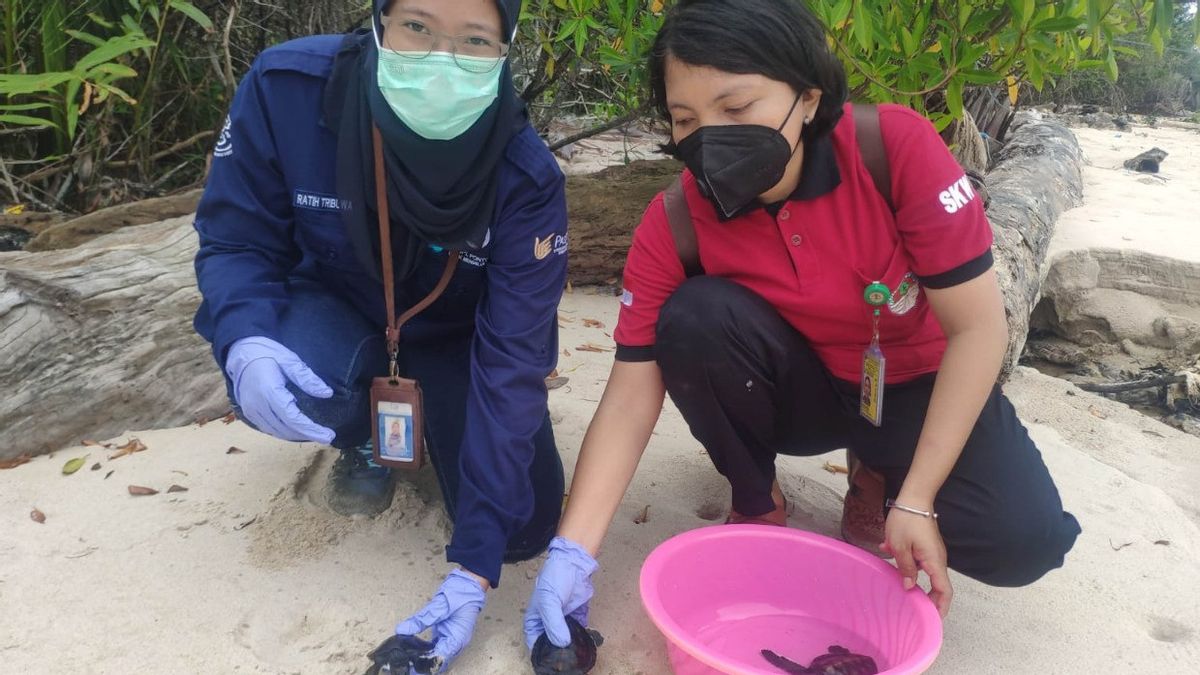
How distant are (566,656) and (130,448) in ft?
4.53

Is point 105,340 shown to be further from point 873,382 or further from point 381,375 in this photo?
point 873,382

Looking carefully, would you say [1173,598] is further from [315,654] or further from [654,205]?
[315,654]

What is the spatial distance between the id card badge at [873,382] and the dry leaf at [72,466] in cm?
182

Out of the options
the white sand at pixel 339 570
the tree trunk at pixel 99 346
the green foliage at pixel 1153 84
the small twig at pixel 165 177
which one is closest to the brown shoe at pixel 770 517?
the white sand at pixel 339 570

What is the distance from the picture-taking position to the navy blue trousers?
6.16 ft

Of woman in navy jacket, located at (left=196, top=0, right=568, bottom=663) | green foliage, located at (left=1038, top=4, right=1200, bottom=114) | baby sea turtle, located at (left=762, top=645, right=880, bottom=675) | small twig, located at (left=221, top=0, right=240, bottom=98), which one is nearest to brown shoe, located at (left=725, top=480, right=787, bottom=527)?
baby sea turtle, located at (left=762, top=645, right=880, bottom=675)

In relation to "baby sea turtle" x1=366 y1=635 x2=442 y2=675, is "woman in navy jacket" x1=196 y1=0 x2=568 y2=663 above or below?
above

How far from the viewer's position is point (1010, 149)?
5934 mm

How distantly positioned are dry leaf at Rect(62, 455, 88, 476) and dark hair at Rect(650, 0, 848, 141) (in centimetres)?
169

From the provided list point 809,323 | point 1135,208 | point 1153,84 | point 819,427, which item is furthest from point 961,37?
point 1153,84

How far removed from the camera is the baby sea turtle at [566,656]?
5.13 ft

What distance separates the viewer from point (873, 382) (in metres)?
1.71

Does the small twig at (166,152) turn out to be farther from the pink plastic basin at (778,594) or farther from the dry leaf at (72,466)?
the pink plastic basin at (778,594)

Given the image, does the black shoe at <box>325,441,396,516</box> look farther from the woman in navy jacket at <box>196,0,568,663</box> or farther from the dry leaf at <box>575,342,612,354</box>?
the dry leaf at <box>575,342,612,354</box>
